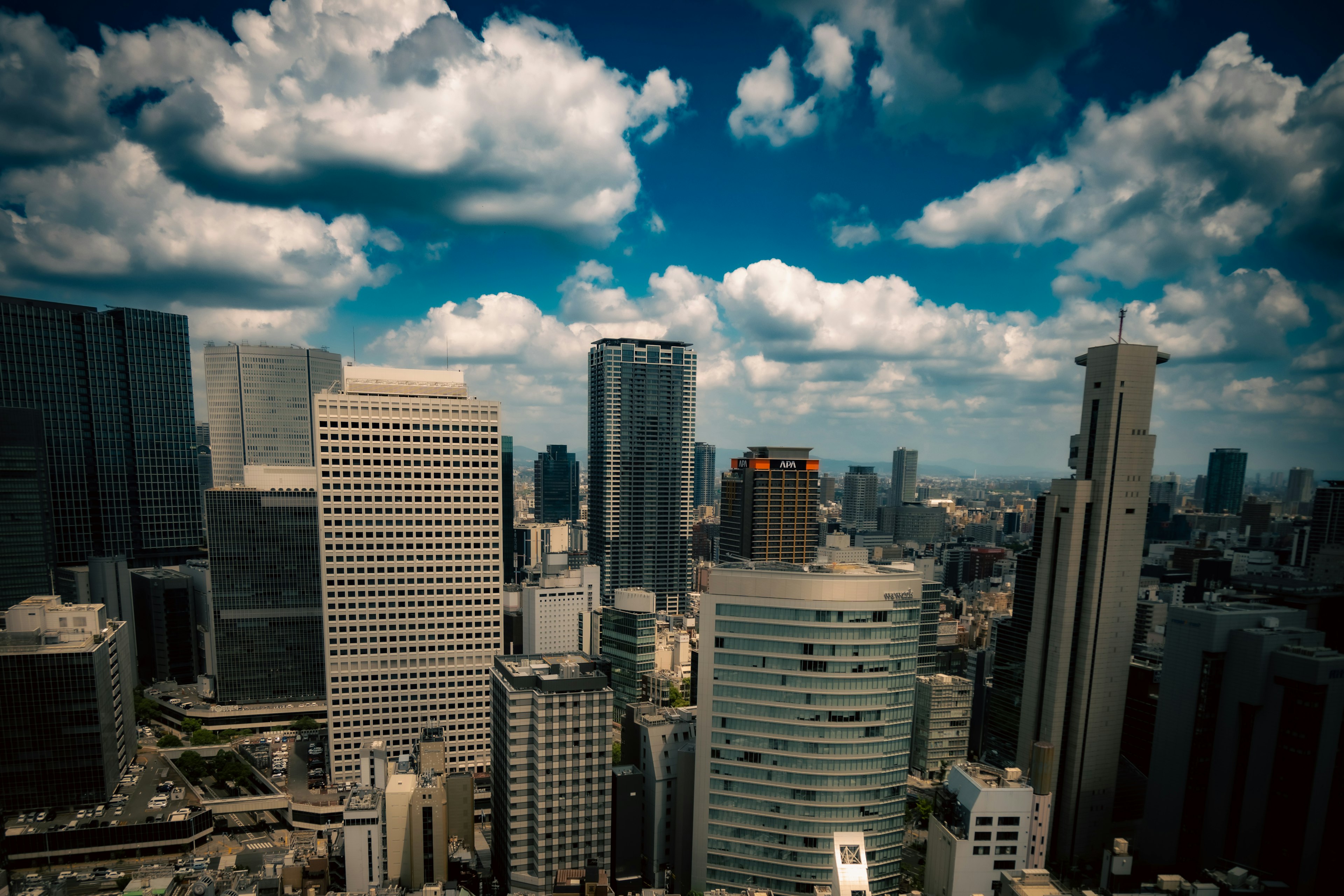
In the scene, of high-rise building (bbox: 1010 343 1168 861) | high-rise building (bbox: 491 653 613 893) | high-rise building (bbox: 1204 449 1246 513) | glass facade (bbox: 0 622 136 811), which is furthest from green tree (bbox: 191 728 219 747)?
high-rise building (bbox: 1204 449 1246 513)

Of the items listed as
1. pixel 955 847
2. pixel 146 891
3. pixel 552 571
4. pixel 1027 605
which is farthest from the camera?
pixel 552 571

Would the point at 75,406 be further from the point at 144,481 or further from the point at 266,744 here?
the point at 266,744

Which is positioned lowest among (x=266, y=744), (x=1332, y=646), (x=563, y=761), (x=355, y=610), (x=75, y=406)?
(x=266, y=744)

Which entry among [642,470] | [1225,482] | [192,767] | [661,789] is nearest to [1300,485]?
[1225,482]

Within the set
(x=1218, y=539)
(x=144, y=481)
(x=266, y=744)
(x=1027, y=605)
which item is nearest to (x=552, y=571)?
(x=266, y=744)

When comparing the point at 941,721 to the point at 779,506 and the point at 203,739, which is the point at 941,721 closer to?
the point at 779,506

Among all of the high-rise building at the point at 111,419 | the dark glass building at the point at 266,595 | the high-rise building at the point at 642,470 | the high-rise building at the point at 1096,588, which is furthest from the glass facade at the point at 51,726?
the high-rise building at the point at 642,470

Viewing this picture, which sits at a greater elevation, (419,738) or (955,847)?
(955,847)
